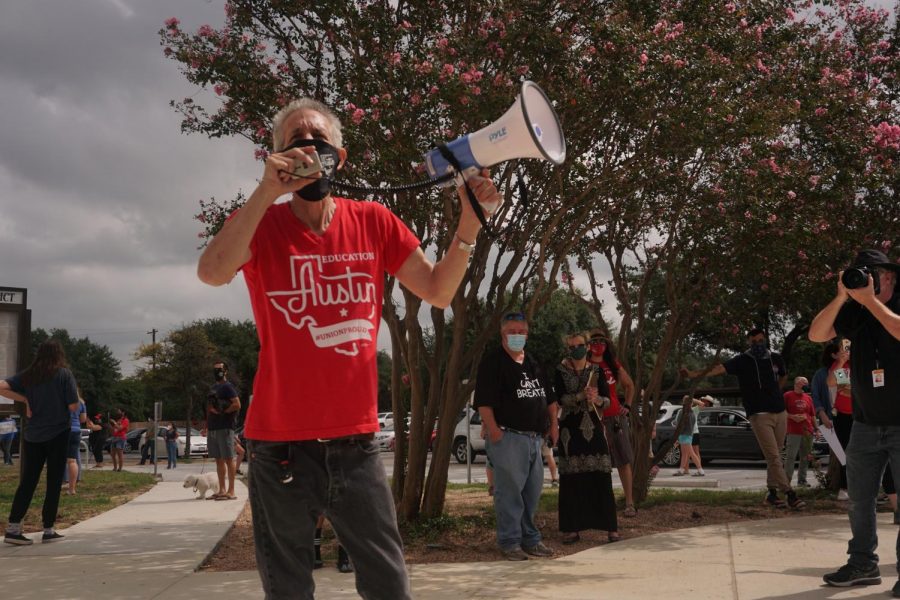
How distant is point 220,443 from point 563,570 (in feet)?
20.7

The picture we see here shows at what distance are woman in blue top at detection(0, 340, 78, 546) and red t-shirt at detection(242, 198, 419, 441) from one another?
237 inches

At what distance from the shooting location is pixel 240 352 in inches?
2751

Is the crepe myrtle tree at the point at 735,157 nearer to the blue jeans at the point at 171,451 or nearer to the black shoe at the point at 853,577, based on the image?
the black shoe at the point at 853,577

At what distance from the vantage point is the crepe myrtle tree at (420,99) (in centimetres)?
702

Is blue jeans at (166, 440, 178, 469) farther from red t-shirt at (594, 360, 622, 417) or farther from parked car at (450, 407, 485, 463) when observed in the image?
red t-shirt at (594, 360, 622, 417)

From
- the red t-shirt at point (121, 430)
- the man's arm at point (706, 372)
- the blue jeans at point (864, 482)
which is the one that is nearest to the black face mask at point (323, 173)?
the blue jeans at point (864, 482)

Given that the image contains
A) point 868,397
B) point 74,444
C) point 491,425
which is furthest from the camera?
point 74,444

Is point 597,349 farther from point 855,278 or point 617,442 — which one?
point 855,278

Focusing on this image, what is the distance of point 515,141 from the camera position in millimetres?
2469

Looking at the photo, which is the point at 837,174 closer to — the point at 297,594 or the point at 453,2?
the point at 453,2

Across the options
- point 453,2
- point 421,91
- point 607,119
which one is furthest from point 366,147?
point 607,119

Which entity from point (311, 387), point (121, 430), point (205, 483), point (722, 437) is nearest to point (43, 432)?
point (205, 483)

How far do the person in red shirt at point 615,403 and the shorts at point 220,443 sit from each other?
199 inches

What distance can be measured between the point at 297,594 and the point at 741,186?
7363 millimetres
